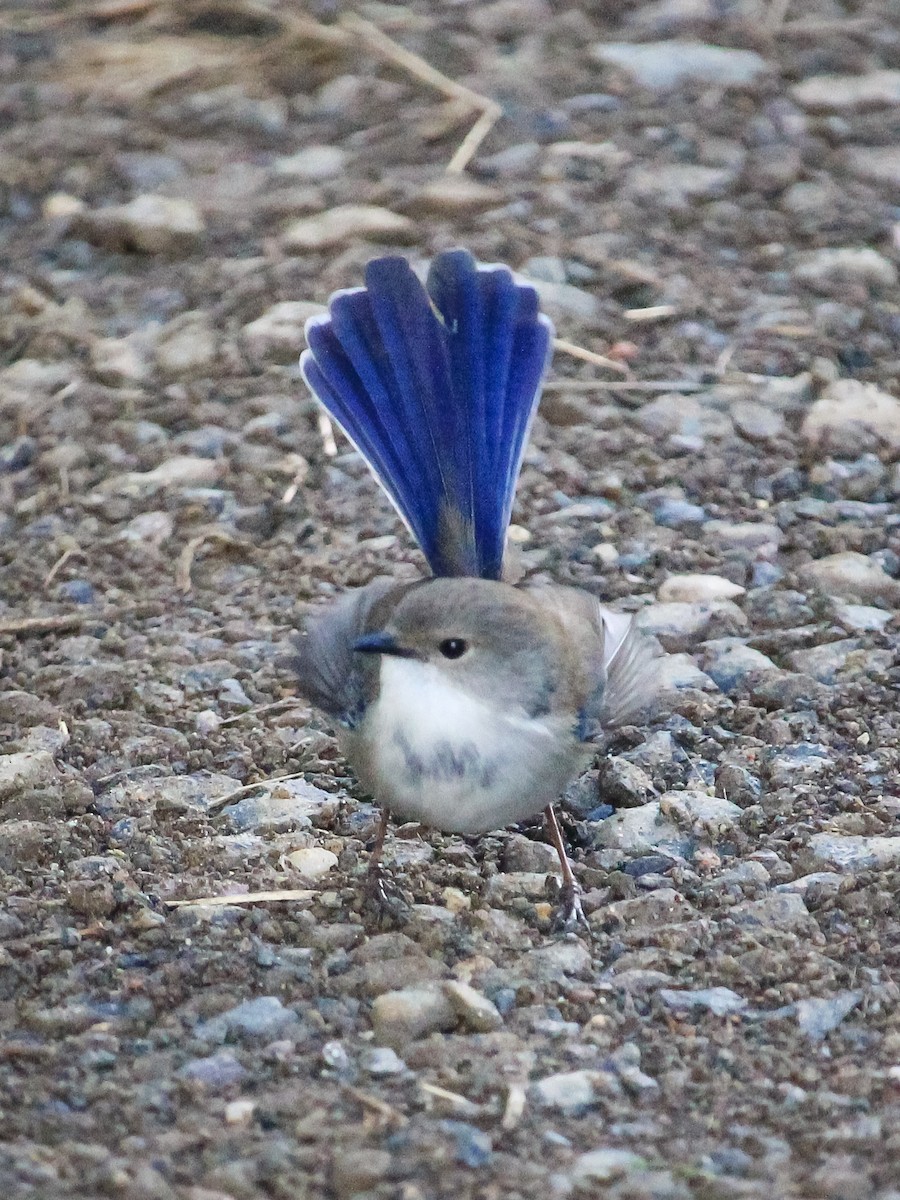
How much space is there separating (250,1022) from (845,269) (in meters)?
4.54

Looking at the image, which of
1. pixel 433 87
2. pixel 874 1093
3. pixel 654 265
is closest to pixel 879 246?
pixel 654 265

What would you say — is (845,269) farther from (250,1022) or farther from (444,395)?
(250,1022)

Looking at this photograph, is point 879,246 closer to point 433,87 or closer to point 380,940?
point 433,87

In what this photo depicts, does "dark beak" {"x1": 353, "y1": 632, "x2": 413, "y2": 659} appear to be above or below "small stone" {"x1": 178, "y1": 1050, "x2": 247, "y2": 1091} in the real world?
above

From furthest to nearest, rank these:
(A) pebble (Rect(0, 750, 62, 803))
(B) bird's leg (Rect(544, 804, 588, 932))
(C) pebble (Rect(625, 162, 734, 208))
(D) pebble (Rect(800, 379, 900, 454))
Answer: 1. (C) pebble (Rect(625, 162, 734, 208))
2. (D) pebble (Rect(800, 379, 900, 454))
3. (A) pebble (Rect(0, 750, 62, 803))
4. (B) bird's leg (Rect(544, 804, 588, 932))

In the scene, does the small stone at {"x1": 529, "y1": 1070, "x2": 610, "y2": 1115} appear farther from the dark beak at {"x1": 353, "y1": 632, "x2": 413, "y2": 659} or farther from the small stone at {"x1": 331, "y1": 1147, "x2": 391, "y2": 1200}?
the dark beak at {"x1": 353, "y1": 632, "x2": 413, "y2": 659}

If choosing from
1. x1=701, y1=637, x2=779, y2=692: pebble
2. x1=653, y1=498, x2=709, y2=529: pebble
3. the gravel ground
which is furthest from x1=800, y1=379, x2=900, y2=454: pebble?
x1=701, y1=637, x2=779, y2=692: pebble

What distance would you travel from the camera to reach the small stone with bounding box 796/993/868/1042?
387cm

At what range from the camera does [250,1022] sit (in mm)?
3879

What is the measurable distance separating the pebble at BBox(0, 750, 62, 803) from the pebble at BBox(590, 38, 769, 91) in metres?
5.24

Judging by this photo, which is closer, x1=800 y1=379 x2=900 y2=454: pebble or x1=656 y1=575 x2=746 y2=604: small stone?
x1=656 y1=575 x2=746 y2=604: small stone

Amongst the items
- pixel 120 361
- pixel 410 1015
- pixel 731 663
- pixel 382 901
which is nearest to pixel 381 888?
pixel 382 901

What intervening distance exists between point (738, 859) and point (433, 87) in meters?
Result: 5.19

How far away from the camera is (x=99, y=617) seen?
5625mm
